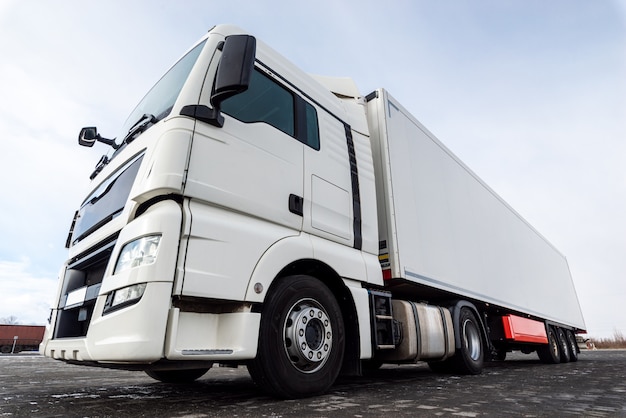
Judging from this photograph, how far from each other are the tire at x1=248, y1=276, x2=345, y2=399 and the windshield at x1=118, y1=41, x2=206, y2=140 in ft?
5.21

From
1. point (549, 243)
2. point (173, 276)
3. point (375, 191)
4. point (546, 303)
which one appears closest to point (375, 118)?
point (375, 191)

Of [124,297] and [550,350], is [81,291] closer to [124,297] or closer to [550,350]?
[124,297]

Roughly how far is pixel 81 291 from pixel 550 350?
31.3ft

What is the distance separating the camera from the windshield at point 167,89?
114 inches

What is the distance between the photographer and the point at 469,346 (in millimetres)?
5164

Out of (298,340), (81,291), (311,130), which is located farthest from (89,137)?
(298,340)

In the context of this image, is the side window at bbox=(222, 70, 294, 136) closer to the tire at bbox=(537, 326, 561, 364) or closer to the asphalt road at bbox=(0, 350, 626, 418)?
the asphalt road at bbox=(0, 350, 626, 418)

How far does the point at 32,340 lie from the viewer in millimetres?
22453

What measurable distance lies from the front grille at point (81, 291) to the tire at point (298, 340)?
3.75ft

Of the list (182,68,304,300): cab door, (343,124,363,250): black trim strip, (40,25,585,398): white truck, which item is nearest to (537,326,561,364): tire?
(40,25,585,398): white truck

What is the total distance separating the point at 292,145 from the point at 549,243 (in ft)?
35.0

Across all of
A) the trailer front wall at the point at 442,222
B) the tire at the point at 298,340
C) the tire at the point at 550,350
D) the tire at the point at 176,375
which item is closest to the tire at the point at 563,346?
the tire at the point at 550,350

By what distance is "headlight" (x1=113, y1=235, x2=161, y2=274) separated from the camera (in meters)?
2.12

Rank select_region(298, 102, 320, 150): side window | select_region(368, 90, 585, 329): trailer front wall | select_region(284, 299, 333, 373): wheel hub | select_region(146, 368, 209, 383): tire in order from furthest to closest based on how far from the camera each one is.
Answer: select_region(368, 90, 585, 329): trailer front wall → select_region(146, 368, 209, 383): tire → select_region(298, 102, 320, 150): side window → select_region(284, 299, 333, 373): wheel hub
